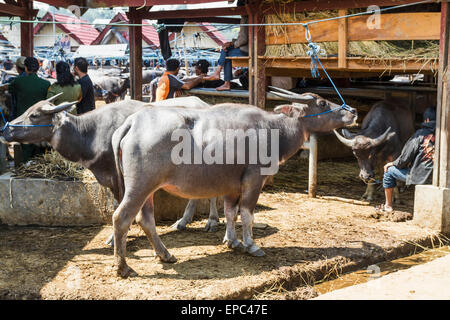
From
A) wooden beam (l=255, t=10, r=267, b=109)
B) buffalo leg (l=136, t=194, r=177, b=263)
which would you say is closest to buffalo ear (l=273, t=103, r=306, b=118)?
buffalo leg (l=136, t=194, r=177, b=263)

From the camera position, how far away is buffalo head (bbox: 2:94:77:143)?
6.10 metres

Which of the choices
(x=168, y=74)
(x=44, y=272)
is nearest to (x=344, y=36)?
(x=168, y=74)

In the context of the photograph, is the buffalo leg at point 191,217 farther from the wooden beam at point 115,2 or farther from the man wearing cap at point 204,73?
the man wearing cap at point 204,73

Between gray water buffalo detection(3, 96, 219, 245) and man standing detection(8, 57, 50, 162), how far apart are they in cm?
200

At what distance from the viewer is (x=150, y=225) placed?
563 centimetres

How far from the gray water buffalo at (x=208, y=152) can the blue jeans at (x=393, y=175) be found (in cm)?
165

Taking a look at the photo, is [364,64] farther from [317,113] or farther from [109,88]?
[109,88]

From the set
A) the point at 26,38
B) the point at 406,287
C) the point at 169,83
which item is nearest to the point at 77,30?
the point at 26,38

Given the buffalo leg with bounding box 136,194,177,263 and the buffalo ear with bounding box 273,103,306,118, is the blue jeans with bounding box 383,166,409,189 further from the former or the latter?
the buffalo leg with bounding box 136,194,177,263

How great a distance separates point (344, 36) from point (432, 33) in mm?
1185

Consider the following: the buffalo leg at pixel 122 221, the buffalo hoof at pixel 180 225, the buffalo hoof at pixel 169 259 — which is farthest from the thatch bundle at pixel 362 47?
the buffalo leg at pixel 122 221
